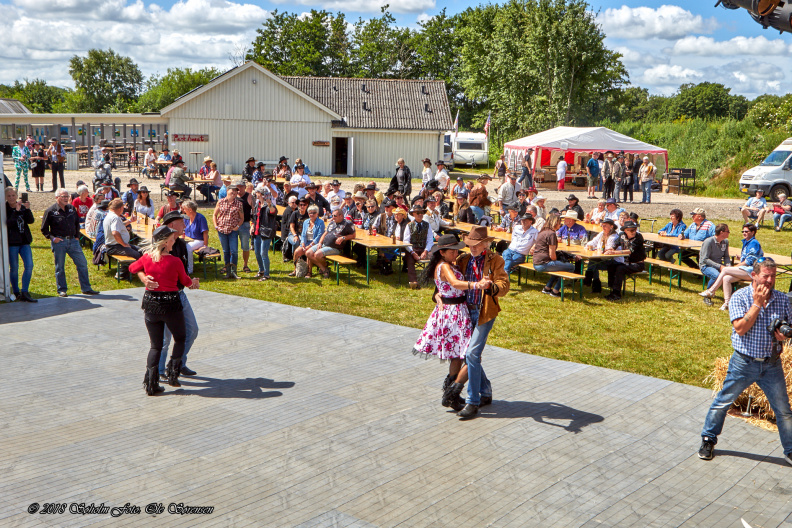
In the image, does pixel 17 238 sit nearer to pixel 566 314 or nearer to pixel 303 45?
pixel 566 314

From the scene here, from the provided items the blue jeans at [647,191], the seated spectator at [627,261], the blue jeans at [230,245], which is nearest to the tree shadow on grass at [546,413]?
the seated spectator at [627,261]

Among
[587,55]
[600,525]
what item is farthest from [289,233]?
[587,55]

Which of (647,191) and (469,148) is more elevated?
(469,148)

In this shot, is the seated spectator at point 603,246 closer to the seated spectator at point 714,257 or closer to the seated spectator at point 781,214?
the seated spectator at point 714,257

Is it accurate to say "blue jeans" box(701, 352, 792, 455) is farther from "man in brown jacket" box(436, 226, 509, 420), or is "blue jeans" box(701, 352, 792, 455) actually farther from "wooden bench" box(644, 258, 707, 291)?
"wooden bench" box(644, 258, 707, 291)

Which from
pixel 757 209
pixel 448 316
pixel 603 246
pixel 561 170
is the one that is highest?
pixel 561 170

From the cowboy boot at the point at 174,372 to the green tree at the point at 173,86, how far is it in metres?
83.0

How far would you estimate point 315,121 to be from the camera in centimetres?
3797

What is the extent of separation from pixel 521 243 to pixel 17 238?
26.9 ft

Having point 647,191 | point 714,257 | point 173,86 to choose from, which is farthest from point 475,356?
point 173,86

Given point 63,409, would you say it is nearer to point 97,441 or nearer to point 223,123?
point 97,441

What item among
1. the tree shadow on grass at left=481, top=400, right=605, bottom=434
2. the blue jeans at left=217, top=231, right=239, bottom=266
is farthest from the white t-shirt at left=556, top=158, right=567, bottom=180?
the tree shadow on grass at left=481, top=400, right=605, bottom=434

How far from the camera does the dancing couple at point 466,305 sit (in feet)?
21.6

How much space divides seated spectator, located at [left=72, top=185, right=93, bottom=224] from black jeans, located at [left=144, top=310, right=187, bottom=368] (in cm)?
734
